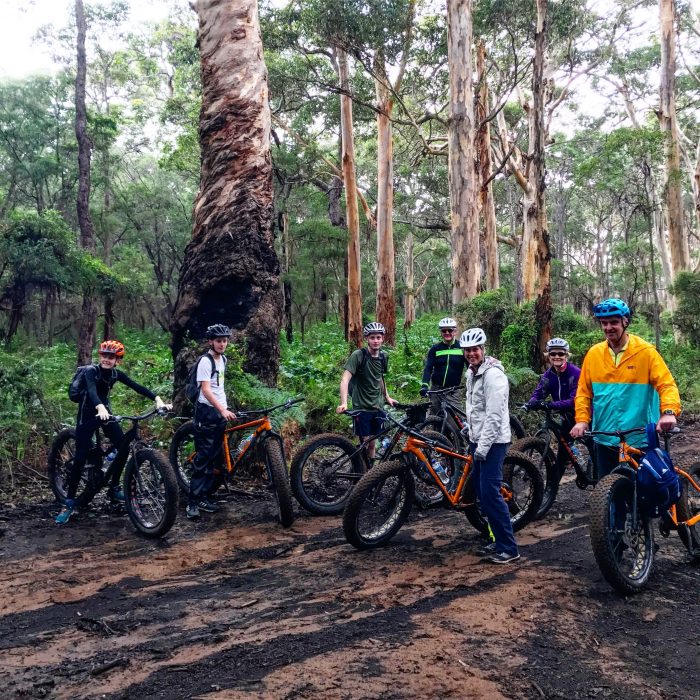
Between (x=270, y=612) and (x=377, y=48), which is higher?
(x=377, y=48)

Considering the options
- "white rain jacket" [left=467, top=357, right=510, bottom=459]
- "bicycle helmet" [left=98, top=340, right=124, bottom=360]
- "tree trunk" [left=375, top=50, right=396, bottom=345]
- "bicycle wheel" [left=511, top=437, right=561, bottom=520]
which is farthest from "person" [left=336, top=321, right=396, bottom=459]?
"tree trunk" [left=375, top=50, right=396, bottom=345]

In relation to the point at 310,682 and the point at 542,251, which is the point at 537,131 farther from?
the point at 310,682

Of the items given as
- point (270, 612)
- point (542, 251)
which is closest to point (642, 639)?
point (270, 612)

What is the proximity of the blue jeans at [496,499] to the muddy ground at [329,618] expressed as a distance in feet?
0.72

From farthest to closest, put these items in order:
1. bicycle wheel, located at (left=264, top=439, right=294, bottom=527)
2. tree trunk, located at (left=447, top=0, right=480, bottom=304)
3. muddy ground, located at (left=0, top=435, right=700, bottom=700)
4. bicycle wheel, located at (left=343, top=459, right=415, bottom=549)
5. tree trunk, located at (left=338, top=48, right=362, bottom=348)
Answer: tree trunk, located at (left=338, top=48, right=362, bottom=348)
tree trunk, located at (left=447, top=0, right=480, bottom=304)
bicycle wheel, located at (left=264, top=439, right=294, bottom=527)
bicycle wheel, located at (left=343, top=459, right=415, bottom=549)
muddy ground, located at (left=0, top=435, right=700, bottom=700)

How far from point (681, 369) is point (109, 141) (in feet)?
74.5

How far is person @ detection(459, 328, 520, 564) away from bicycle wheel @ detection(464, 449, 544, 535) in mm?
558

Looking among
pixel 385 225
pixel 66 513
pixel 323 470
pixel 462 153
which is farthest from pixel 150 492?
pixel 385 225

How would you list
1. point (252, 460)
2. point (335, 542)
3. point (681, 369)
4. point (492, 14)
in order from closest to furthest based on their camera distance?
point (335, 542)
point (252, 460)
point (681, 369)
point (492, 14)

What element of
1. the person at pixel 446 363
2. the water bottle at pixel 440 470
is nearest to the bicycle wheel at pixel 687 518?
the water bottle at pixel 440 470

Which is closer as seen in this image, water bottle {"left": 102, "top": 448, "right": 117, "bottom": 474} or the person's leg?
the person's leg

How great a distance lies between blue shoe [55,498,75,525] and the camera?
6318mm

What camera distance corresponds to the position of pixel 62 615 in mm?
4262

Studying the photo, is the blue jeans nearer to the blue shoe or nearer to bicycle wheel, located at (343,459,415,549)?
bicycle wheel, located at (343,459,415,549)
